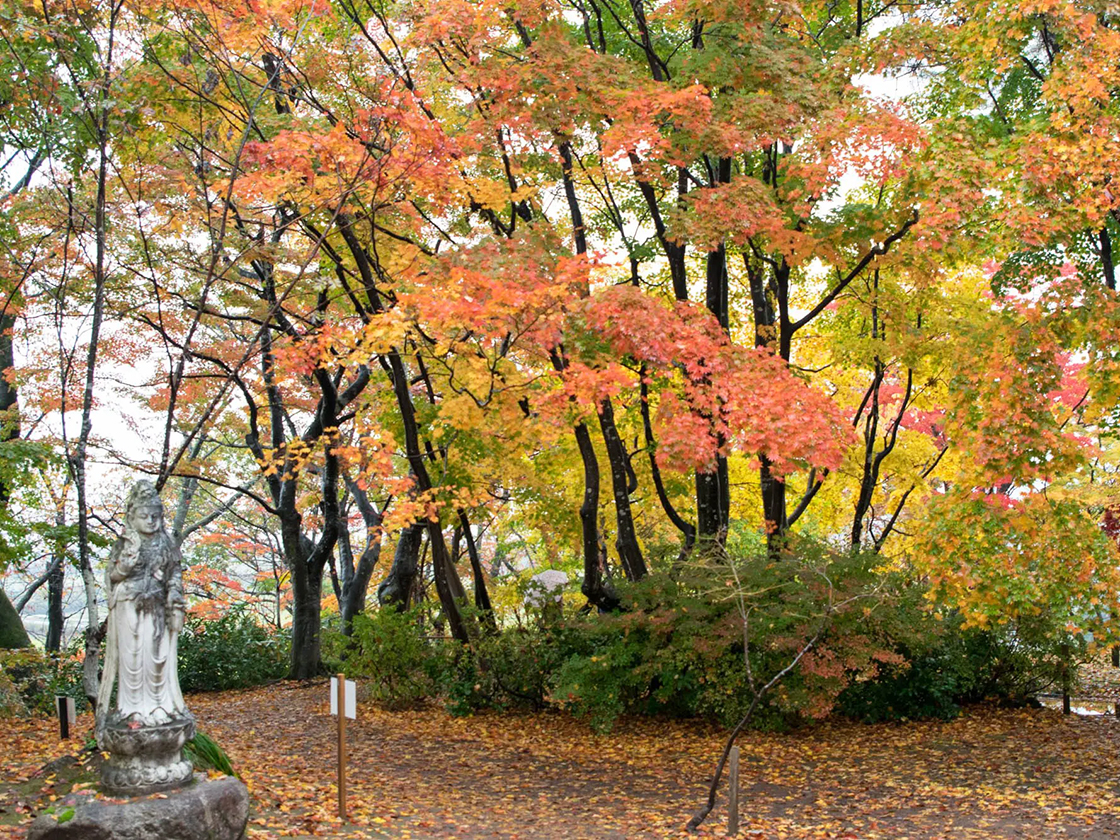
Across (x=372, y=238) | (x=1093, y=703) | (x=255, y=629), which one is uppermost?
(x=372, y=238)

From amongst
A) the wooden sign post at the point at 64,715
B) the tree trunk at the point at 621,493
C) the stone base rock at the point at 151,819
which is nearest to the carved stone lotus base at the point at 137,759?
the stone base rock at the point at 151,819

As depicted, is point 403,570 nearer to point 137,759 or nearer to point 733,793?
point 733,793

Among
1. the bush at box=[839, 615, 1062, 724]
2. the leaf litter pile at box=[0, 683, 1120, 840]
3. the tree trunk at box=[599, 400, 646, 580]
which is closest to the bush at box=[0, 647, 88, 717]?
the leaf litter pile at box=[0, 683, 1120, 840]

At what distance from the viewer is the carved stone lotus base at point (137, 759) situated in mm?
5672

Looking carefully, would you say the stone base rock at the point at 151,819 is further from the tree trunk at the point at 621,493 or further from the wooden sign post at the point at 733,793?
the tree trunk at the point at 621,493

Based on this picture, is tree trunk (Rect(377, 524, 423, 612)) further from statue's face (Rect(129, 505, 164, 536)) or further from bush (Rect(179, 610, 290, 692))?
statue's face (Rect(129, 505, 164, 536))

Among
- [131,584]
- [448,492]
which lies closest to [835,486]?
[448,492]

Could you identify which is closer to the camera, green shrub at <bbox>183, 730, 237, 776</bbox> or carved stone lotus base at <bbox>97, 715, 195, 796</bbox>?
carved stone lotus base at <bbox>97, 715, 195, 796</bbox>

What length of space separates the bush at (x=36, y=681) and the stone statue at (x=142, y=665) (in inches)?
257

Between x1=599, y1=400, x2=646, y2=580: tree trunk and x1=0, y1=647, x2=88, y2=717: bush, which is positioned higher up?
x1=599, y1=400, x2=646, y2=580: tree trunk

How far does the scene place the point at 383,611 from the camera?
1281 centimetres

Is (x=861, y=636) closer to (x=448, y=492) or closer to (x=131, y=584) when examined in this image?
(x=448, y=492)

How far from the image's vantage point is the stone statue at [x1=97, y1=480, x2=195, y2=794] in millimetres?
5699

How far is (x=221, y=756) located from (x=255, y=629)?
10280 mm
